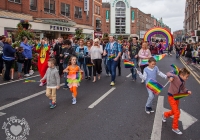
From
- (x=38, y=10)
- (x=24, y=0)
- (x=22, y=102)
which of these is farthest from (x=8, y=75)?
(x=38, y=10)

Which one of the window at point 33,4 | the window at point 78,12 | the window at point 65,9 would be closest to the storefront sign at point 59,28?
the window at point 65,9

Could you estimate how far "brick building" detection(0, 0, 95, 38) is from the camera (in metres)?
22.8

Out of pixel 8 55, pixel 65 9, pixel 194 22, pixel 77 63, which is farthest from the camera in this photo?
pixel 194 22

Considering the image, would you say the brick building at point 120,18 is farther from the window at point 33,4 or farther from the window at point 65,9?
the window at point 33,4

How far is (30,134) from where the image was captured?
172 inches

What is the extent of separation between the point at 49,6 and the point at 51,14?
1060 mm

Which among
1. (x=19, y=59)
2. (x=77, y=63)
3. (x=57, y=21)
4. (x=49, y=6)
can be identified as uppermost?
(x=49, y=6)

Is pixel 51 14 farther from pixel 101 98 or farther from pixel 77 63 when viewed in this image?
pixel 101 98

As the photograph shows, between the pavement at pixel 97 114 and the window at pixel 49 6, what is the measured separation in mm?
23137

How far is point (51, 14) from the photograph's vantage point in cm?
3081

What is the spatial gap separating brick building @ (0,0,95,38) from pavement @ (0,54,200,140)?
1590cm

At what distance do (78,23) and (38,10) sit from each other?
1171 cm

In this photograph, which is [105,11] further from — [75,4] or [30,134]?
[30,134]

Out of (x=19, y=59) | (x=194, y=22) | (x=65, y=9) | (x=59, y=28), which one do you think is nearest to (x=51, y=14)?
(x=59, y=28)
